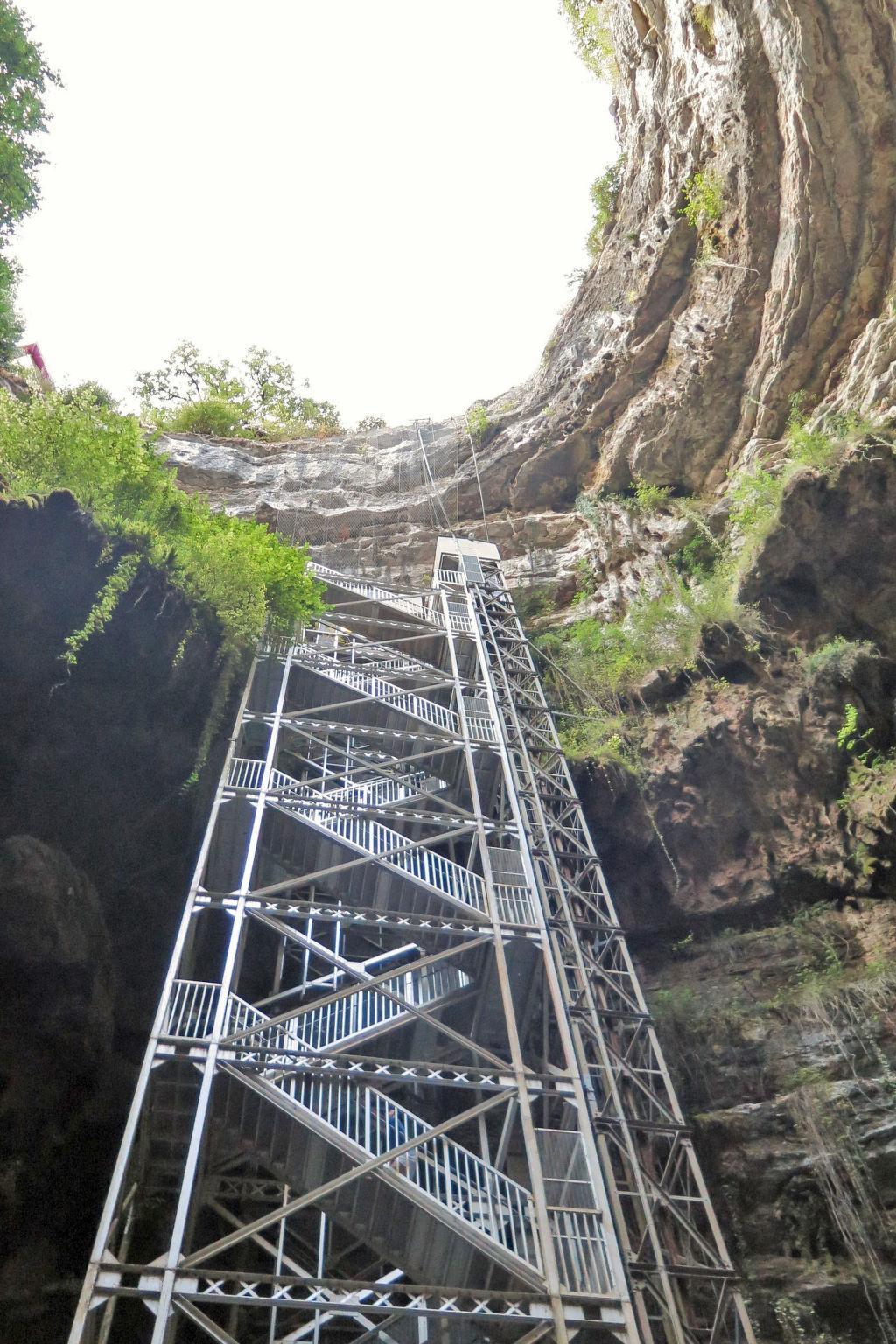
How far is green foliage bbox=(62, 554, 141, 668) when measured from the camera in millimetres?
10352

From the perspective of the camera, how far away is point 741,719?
13141mm

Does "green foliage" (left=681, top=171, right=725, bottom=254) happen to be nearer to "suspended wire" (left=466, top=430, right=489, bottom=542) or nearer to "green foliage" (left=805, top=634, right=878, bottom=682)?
"suspended wire" (left=466, top=430, right=489, bottom=542)

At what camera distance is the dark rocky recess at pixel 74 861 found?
10.4 m

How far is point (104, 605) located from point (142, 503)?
205cm

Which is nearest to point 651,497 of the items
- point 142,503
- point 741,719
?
point 741,719

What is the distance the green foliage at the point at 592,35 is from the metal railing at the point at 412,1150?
23.0 metres

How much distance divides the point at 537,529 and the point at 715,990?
37.7 ft

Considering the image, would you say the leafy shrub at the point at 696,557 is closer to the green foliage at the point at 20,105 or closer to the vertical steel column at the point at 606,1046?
the vertical steel column at the point at 606,1046

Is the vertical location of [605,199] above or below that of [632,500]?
above

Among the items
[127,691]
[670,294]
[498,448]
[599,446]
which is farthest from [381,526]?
[127,691]

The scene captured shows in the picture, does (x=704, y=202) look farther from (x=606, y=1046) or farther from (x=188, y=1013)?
(x=188, y=1013)

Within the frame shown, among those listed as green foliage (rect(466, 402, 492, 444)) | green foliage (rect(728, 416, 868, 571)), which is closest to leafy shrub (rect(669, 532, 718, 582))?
green foliage (rect(728, 416, 868, 571))

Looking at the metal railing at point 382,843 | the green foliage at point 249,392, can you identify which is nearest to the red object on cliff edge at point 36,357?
the green foliage at point 249,392

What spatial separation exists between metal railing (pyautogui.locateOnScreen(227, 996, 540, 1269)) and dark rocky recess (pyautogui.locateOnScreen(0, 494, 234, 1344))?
3817 millimetres
